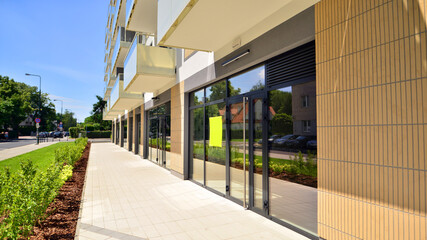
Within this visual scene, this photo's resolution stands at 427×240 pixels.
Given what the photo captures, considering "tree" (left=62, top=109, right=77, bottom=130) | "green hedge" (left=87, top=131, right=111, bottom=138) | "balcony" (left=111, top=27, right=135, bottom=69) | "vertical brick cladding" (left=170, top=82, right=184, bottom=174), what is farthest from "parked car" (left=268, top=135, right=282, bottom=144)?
"tree" (left=62, top=109, right=77, bottom=130)

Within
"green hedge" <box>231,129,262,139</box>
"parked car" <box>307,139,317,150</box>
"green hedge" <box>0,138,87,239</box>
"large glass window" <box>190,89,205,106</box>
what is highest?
"large glass window" <box>190,89,205,106</box>

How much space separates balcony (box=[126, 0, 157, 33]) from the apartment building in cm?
371

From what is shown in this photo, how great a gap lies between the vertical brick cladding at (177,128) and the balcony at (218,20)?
11.0 ft

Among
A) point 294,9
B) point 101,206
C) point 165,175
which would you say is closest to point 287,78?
point 294,9

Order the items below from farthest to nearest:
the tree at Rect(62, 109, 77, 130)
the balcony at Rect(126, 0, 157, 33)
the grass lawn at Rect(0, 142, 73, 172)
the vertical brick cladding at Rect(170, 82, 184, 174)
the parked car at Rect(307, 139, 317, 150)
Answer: the tree at Rect(62, 109, 77, 130), the grass lawn at Rect(0, 142, 73, 172), the balcony at Rect(126, 0, 157, 33), the vertical brick cladding at Rect(170, 82, 184, 174), the parked car at Rect(307, 139, 317, 150)

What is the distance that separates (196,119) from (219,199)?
3017mm

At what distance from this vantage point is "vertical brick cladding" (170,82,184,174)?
30.3 feet

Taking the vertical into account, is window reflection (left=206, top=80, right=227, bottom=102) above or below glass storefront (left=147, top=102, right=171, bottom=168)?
above

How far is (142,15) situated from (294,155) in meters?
8.98

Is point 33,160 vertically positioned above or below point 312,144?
below

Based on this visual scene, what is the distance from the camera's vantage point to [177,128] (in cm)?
970

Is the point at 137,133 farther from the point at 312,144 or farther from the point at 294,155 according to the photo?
the point at 312,144

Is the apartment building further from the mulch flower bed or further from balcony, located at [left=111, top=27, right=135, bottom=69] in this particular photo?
balcony, located at [left=111, top=27, right=135, bottom=69]

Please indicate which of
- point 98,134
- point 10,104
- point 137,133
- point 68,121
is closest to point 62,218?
point 137,133
